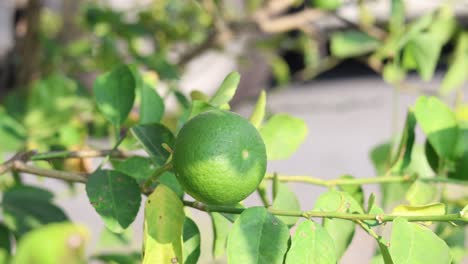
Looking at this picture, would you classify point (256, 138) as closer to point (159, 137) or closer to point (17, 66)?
point (159, 137)

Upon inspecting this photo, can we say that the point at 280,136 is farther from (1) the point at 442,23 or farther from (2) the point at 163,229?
(1) the point at 442,23

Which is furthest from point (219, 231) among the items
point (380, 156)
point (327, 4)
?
point (327, 4)

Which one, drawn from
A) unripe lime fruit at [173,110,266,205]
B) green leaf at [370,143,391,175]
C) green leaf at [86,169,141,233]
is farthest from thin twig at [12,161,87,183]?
green leaf at [370,143,391,175]

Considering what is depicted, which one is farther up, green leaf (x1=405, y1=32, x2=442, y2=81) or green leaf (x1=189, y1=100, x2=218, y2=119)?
green leaf (x1=189, y1=100, x2=218, y2=119)

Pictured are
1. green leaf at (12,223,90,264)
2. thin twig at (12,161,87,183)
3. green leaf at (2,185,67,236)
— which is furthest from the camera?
green leaf at (2,185,67,236)

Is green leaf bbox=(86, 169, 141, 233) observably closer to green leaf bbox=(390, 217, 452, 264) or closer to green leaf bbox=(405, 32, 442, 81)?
green leaf bbox=(390, 217, 452, 264)

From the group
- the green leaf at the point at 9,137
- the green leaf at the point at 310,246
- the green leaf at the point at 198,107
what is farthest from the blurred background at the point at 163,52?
the green leaf at the point at 310,246

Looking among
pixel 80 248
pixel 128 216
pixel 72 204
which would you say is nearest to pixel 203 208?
pixel 128 216
